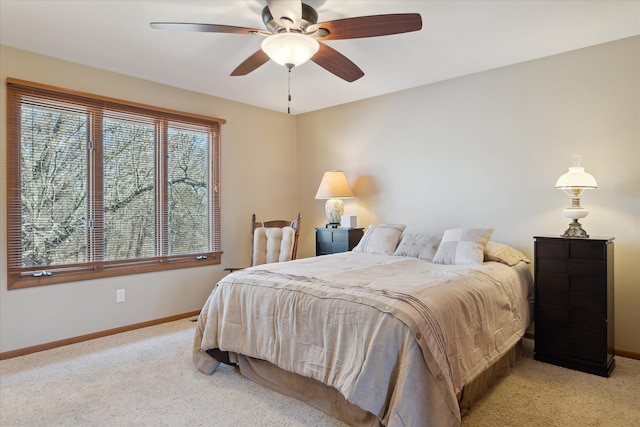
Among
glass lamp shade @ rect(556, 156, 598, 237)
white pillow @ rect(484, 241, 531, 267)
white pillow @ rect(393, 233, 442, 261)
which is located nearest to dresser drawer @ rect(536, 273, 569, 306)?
white pillow @ rect(484, 241, 531, 267)

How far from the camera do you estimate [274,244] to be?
4230 millimetres

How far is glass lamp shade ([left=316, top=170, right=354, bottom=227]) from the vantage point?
4484 millimetres

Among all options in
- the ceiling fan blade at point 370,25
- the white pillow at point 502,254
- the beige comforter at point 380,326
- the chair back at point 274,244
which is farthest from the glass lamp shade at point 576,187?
the chair back at point 274,244

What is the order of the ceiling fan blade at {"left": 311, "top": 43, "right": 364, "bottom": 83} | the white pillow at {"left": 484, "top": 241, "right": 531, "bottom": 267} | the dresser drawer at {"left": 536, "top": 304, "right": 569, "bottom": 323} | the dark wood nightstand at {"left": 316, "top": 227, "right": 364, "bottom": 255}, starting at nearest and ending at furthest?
the ceiling fan blade at {"left": 311, "top": 43, "right": 364, "bottom": 83}, the dresser drawer at {"left": 536, "top": 304, "right": 569, "bottom": 323}, the white pillow at {"left": 484, "top": 241, "right": 531, "bottom": 267}, the dark wood nightstand at {"left": 316, "top": 227, "right": 364, "bottom": 255}

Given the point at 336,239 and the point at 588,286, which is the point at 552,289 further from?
the point at 336,239

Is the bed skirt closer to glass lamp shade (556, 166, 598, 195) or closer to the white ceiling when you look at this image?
glass lamp shade (556, 166, 598, 195)

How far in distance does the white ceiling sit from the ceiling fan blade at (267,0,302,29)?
531 mm

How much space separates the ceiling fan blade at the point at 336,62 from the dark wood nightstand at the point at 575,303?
6.35ft

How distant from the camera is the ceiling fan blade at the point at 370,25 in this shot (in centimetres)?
202

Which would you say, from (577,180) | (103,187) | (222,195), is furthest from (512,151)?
(103,187)

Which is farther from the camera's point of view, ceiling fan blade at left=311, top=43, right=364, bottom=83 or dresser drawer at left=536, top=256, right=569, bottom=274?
dresser drawer at left=536, top=256, right=569, bottom=274

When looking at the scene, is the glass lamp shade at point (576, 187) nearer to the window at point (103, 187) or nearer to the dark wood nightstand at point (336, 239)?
the dark wood nightstand at point (336, 239)

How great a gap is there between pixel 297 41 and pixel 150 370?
8.28ft

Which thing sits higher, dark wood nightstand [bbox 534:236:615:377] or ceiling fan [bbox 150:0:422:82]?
ceiling fan [bbox 150:0:422:82]
